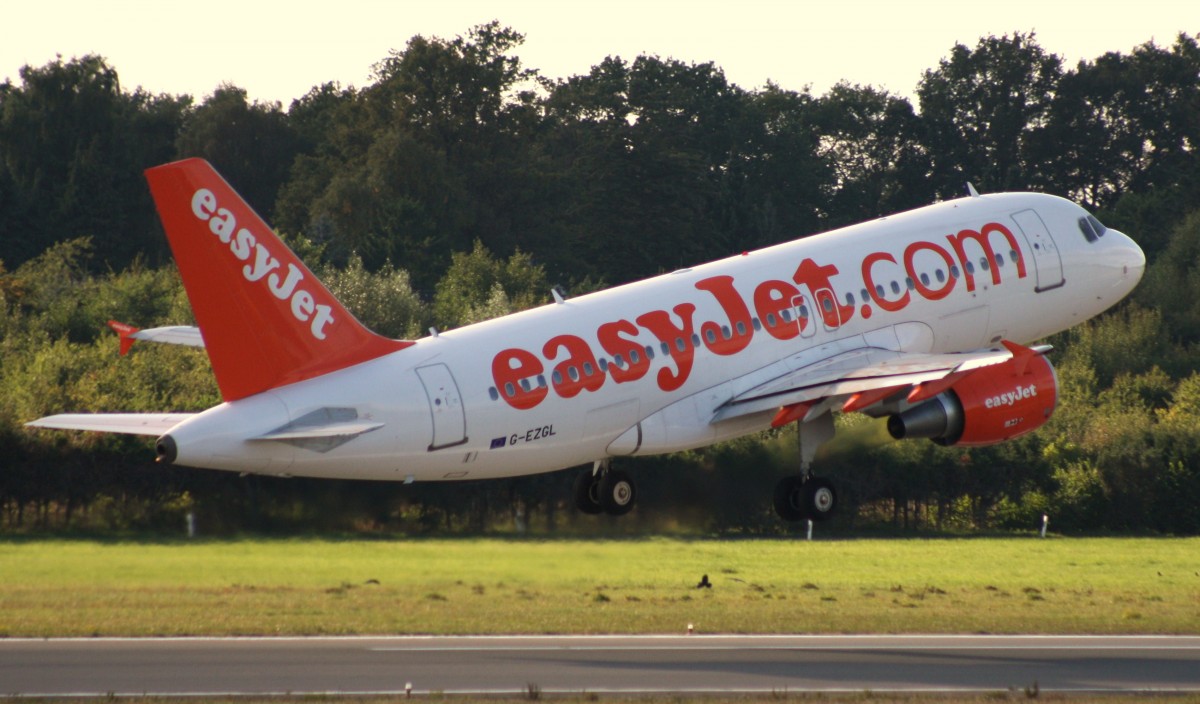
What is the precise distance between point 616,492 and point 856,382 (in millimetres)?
5577

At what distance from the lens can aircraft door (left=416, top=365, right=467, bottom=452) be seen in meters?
34.8

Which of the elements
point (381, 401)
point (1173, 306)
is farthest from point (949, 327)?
point (1173, 306)

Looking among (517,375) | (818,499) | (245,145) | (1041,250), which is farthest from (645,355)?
(245,145)

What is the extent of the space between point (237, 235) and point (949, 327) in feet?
54.8

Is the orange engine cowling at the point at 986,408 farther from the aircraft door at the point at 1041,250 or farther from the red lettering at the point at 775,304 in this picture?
the aircraft door at the point at 1041,250

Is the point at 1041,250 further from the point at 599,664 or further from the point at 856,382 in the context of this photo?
the point at 599,664

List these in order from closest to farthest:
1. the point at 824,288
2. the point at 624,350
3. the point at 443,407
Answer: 1. the point at 443,407
2. the point at 624,350
3. the point at 824,288

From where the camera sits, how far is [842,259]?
40781 millimetres

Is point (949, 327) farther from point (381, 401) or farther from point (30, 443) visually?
point (30, 443)

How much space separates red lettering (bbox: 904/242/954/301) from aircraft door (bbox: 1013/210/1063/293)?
2752 millimetres

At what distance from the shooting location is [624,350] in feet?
122

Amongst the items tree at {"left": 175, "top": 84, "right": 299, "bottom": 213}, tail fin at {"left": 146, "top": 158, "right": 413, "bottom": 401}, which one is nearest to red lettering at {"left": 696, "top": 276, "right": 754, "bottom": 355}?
tail fin at {"left": 146, "top": 158, "right": 413, "bottom": 401}

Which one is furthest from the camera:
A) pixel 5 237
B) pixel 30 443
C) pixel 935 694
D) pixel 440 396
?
pixel 5 237

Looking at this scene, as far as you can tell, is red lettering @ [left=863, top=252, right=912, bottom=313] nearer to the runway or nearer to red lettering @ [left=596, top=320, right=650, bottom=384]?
red lettering @ [left=596, top=320, right=650, bottom=384]
